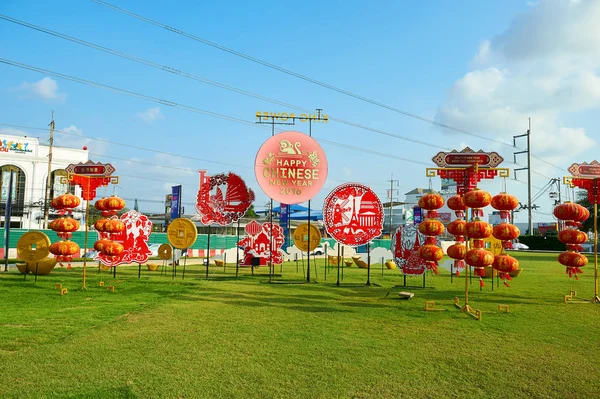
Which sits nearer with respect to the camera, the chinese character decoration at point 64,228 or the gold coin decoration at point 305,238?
the chinese character decoration at point 64,228

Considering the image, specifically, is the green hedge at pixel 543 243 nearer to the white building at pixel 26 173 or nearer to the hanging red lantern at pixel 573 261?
the hanging red lantern at pixel 573 261

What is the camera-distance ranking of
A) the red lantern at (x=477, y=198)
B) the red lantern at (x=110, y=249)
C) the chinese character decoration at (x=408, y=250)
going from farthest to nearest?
1. the chinese character decoration at (x=408, y=250)
2. the red lantern at (x=110, y=249)
3. the red lantern at (x=477, y=198)

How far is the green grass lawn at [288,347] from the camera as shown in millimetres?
5273

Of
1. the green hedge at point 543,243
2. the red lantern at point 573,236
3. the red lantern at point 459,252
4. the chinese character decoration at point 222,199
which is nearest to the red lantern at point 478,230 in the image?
the red lantern at point 459,252

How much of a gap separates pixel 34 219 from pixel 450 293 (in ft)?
151

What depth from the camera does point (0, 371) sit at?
5609 mm

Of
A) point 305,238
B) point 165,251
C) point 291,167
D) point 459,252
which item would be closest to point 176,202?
point 165,251

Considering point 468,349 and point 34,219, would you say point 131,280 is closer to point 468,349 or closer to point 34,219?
point 468,349

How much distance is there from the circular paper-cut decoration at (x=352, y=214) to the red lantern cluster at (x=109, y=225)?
7.09 m

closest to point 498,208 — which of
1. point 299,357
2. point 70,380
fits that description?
point 299,357

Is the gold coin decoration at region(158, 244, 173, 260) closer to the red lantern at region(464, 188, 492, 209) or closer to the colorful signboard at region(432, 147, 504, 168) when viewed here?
the colorful signboard at region(432, 147, 504, 168)

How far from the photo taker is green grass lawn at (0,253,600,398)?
17.3ft

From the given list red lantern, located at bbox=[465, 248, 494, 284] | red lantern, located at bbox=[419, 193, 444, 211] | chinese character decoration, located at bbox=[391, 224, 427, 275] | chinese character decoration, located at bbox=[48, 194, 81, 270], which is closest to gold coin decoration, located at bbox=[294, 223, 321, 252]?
chinese character decoration, located at bbox=[391, 224, 427, 275]

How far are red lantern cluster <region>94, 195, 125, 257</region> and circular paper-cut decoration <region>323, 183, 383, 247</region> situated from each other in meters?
7.09
